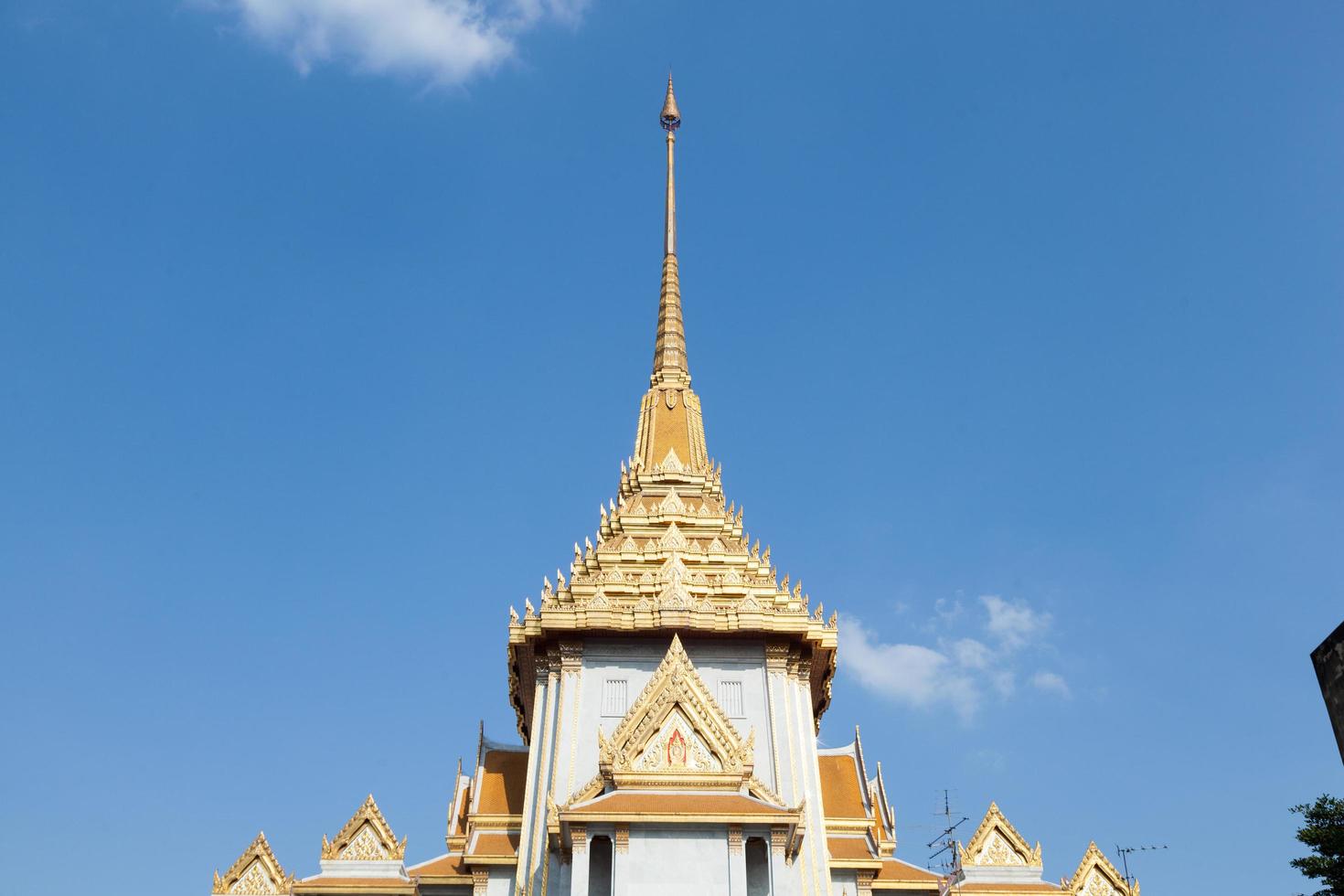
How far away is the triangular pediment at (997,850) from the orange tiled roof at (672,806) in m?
8.35

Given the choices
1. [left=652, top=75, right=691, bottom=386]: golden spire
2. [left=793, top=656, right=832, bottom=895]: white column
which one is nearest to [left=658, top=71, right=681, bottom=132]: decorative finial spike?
[left=652, top=75, right=691, bottom=386]: golden spire

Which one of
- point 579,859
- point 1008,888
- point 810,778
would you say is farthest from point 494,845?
point 1008,888

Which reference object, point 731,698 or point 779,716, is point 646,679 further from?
point 779,716

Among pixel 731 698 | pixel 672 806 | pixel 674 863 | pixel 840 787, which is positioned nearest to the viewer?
pixel 674 863

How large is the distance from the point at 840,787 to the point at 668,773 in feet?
26.9

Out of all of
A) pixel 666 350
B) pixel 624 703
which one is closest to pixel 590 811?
pixel 624 703

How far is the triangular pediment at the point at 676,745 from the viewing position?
26923 millimetres

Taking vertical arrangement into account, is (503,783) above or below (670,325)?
below

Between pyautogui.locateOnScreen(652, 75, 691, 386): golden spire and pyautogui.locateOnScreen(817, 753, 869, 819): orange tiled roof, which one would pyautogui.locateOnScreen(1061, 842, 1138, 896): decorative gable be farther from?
pyautogui.locateOnScreen(652, 75, 691, 386): golden spire

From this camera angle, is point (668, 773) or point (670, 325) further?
point (670, 325)

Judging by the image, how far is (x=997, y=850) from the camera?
3206 cm

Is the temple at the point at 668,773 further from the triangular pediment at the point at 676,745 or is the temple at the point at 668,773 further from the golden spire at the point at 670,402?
the golden spire at the point at 670,402

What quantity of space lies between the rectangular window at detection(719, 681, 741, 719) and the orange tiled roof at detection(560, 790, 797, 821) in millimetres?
4872

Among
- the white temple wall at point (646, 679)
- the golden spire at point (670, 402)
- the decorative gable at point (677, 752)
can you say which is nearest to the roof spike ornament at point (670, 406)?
the golden spire at point (670, 402)
